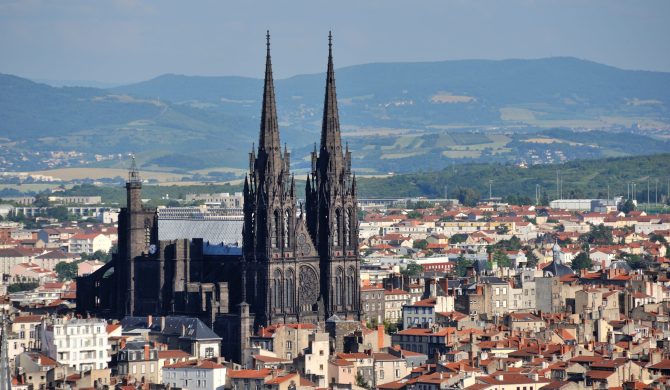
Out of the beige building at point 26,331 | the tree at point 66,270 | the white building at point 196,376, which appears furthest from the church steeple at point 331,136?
the tree at point 66,270

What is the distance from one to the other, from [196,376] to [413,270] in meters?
70.7

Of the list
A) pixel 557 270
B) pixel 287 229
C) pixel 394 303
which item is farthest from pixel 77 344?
pixel 557 270

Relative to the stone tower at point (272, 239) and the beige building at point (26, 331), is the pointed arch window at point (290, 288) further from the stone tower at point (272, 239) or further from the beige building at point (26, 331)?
the beige building at point (26, 331)

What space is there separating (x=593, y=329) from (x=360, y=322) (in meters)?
11.4

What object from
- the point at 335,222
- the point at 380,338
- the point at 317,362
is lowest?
the point at 317,362

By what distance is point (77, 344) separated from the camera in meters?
105

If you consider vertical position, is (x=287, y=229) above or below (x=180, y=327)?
above

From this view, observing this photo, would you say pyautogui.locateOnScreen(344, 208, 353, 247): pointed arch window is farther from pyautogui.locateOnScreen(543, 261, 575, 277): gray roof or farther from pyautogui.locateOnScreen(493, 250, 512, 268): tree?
pyautogui.locateOnScreen(493, 250, 512, 268): tree

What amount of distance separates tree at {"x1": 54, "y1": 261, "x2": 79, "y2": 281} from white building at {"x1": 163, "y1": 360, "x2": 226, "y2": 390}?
84050 millimetres

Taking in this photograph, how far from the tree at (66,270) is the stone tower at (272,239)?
65.9 m

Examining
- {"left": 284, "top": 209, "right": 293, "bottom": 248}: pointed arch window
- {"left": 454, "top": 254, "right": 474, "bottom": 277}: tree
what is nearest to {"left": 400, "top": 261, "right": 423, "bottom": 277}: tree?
{"left": 454, "top": 254, "right": 474, "bottom": 277}: tree

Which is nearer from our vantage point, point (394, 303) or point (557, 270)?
point (394, 303)

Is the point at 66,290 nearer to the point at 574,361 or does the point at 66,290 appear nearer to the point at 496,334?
the point at 496,334

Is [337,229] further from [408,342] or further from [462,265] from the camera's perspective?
[462,265]
